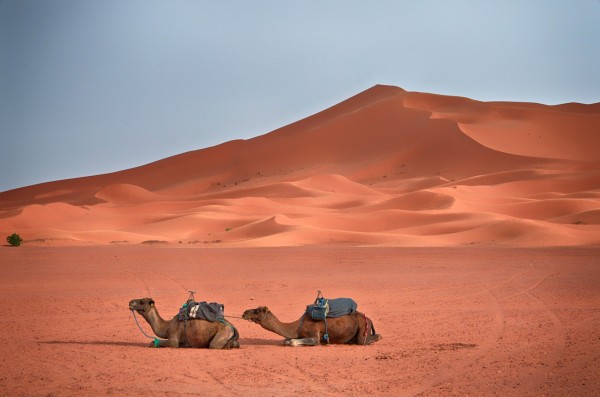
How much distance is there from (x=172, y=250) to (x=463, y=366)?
23.9 m

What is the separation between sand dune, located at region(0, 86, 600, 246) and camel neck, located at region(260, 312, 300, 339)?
2487 centimetres

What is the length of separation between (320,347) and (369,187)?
60139 mm

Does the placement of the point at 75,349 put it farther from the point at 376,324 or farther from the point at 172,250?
the point at 172,250

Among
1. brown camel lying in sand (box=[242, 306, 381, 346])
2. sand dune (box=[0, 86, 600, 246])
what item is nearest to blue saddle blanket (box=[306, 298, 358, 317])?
brown camel lying in sand (box=[242, 306, 381, 346])

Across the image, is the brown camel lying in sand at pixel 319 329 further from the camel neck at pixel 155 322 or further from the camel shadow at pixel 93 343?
the camel shadow at pixel 93 343

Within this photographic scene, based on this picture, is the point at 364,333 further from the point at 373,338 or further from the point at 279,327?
the point at 279,327

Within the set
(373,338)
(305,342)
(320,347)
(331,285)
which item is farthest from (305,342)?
(331,285)

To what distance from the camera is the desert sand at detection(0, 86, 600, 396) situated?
10242mm

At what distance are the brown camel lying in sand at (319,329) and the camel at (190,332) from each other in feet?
1.58

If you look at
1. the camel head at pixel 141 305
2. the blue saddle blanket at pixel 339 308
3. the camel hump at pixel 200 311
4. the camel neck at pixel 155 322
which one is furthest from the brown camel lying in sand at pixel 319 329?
the camel head at pixel 141 305

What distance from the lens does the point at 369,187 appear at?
2844 inches

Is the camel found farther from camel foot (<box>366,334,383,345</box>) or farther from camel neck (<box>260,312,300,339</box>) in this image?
camel foot (<box>366,334,383,345</box>)

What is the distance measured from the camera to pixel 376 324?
15.1 meters

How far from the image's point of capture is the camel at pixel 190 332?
40.2 ft
